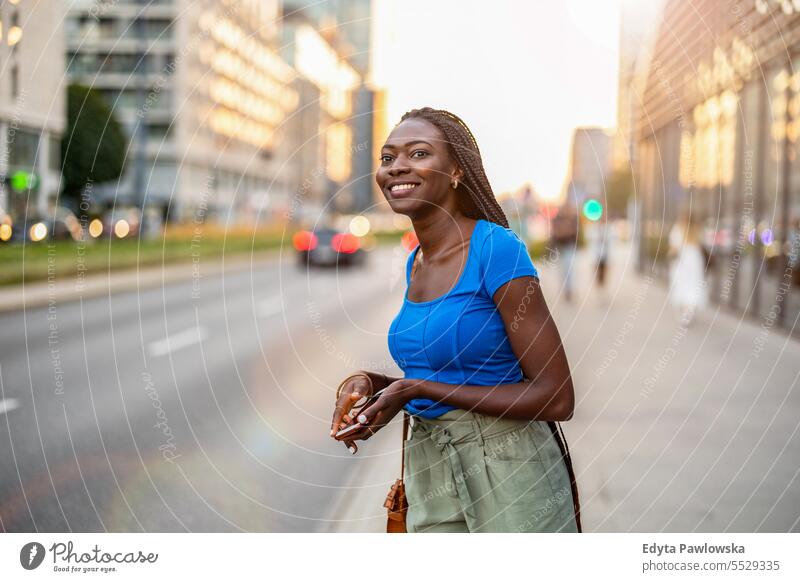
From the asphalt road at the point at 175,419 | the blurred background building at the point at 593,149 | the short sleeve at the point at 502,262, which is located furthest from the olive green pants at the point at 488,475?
the blurred background building at the point at 593,149

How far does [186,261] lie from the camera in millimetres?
31375

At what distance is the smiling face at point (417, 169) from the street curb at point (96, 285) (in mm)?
9013

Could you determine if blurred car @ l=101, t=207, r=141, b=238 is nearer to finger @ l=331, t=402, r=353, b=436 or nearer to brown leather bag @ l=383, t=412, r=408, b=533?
brown leather bag @ l=383, t=412, r=408, b=533

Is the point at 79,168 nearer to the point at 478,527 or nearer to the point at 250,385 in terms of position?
the point at 250,385

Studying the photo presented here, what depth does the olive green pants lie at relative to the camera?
2387mm

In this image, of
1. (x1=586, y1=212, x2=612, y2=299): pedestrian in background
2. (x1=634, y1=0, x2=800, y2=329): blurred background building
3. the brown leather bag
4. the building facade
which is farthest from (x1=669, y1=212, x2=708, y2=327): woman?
the building facade

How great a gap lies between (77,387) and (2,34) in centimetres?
481

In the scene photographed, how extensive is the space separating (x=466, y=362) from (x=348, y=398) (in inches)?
11.8

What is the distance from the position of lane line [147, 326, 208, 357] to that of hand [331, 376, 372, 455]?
999 centimetres

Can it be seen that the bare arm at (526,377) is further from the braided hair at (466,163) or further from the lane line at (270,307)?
the lane line at (270,307)

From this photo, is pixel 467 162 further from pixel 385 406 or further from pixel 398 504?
pixel 398 504

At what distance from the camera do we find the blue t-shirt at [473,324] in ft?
7.25

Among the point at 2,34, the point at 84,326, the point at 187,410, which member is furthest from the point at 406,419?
the point at 84,326
